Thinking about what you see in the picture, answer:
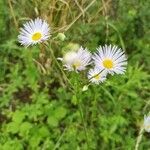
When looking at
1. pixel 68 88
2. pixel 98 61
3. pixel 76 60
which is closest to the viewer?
pixel 76 60

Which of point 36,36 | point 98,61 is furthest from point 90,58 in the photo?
point 36,36

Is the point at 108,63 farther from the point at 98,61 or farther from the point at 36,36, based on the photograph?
the point at 36,36

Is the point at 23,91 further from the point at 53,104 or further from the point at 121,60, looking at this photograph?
the point at 121,60

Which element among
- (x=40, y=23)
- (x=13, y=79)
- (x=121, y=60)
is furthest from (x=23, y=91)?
(x=121, y=60)

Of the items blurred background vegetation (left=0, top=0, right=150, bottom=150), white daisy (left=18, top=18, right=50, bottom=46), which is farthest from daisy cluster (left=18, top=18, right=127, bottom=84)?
blurred background vegetation (left=0, top=0, right=150, bottom=150)

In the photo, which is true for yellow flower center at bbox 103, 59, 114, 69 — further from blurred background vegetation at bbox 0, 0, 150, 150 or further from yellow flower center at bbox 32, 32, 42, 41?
blurred background vegetation at bbox 0, 0, 150, 150

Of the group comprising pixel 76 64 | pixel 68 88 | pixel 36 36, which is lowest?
pixel 76 64
